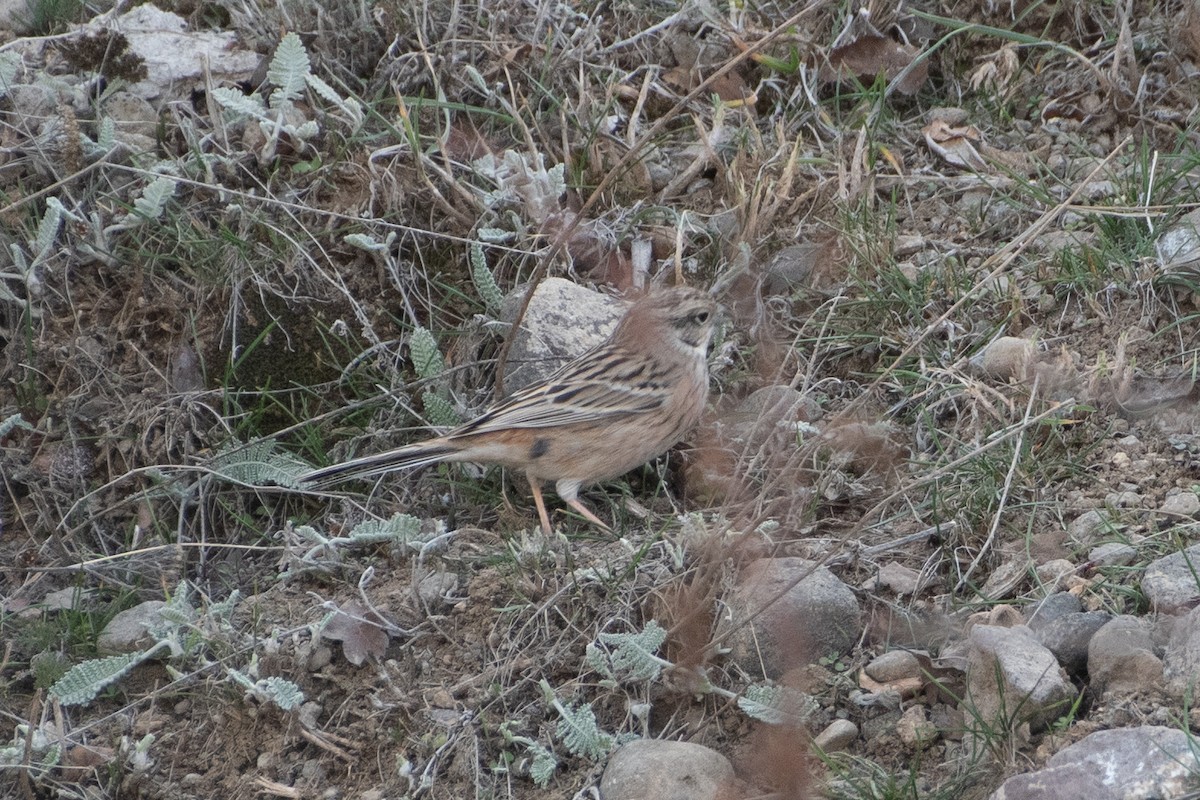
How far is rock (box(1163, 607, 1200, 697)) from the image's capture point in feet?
13.5

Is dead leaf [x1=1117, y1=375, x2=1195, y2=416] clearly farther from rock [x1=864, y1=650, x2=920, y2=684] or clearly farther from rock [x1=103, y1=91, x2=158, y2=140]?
rock [x1=103, y1=91, x2=158, y2=140]

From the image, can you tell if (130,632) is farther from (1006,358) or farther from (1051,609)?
(1006,358)

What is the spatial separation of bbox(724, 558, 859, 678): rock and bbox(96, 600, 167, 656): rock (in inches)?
94.2

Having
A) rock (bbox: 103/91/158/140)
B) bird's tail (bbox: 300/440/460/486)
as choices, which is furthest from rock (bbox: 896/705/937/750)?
rock (bbox: 103/91/158/140)

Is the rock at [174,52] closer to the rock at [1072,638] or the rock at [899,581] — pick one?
the rock at [899,581]

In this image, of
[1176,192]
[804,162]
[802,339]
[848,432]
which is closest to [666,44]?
[804,162]

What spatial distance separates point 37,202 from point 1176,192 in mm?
5753

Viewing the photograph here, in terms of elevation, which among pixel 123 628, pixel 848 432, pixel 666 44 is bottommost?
pixel 123 628

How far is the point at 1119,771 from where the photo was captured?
373cm

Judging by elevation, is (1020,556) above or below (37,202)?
below

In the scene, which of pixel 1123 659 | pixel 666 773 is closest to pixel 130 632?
pixel 666 773

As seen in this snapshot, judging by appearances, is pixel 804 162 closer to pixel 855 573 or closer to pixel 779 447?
pixel 779 447

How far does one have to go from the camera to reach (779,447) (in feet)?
19.2

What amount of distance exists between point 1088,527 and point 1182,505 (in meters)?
0.35
